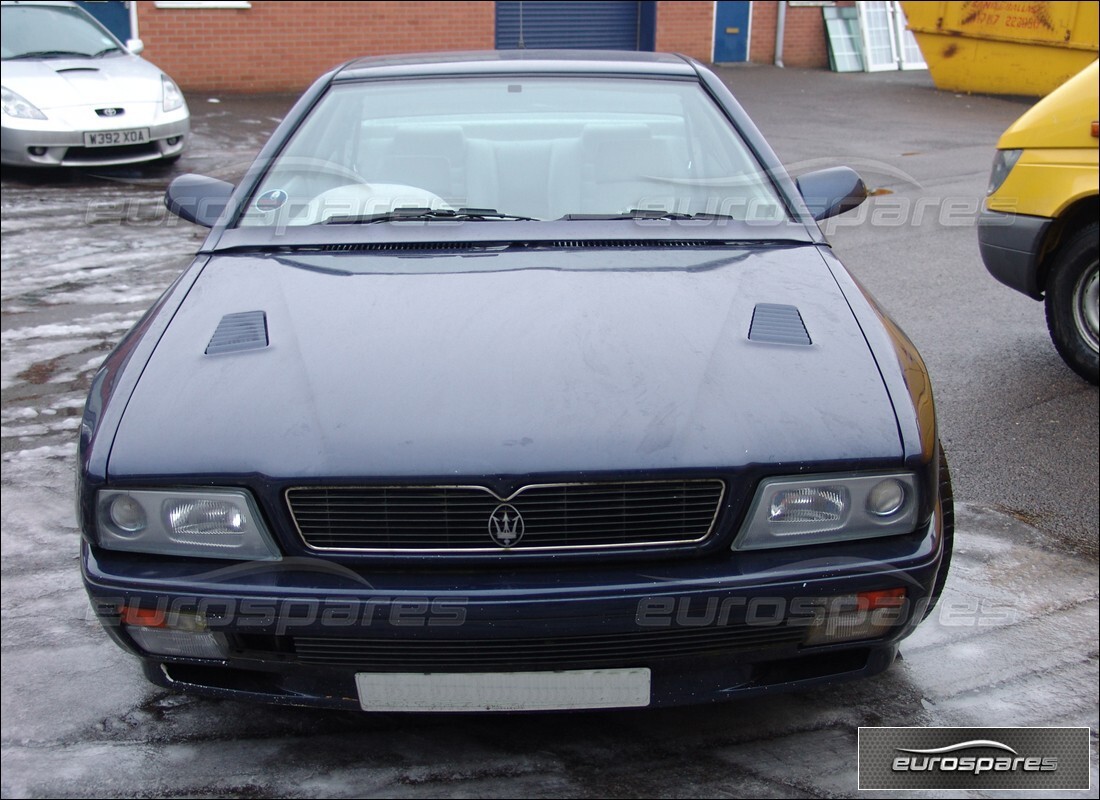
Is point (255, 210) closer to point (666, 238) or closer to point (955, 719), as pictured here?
point (666, 238)

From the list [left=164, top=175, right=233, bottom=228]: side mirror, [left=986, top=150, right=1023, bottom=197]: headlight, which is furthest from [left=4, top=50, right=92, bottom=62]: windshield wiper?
[left=986, top=150, right=1023, bottom=197]: headlight

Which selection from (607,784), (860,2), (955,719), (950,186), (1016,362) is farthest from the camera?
(860,2)

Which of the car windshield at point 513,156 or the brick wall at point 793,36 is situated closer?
the car windshield at point 513,156

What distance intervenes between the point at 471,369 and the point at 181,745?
1.11 m

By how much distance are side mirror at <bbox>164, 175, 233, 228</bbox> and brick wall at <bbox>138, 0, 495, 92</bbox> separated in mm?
12782

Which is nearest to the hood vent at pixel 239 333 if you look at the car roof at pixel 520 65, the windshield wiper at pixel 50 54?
the car roof at pixel 520 65

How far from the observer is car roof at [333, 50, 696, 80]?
12.2 feet

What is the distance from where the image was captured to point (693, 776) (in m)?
2.48

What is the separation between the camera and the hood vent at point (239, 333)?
2.57m

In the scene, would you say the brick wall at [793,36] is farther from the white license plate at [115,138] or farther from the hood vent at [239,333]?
the hood vent at [239,333]

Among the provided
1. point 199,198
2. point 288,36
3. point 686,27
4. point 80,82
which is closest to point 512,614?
point 199,198

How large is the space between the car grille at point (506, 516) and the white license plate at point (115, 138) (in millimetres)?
8475

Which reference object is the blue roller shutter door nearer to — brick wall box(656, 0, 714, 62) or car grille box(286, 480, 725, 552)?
brick wall box(656, 0, 714, 62)

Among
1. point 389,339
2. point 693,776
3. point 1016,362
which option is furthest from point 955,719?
point 1016,362
